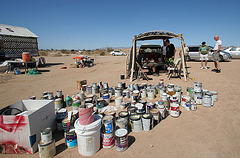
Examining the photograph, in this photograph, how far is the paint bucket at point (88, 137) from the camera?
2543 mm

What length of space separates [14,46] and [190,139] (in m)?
19.3

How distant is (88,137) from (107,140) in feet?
1.41

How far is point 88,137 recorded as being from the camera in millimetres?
2564

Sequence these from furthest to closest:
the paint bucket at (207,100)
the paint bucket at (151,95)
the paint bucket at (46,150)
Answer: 1. the paint bucket at (151,95)
2. the paint bucket at (207,100)
3. the paint bucket at (46,150)

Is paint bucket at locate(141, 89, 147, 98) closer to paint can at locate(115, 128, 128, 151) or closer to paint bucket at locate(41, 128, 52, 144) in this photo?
paint can at locate(115, 128, 128, 151)

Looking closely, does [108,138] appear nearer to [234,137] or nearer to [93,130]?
[93,130]

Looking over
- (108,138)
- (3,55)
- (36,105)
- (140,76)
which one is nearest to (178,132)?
(108,138)

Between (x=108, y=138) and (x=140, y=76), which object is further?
(x=140, y=76)

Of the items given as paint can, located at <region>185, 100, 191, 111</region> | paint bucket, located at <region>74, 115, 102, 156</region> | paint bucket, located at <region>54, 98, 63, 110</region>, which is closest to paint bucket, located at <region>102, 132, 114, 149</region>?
paint bucket, located at <region>74, 115, 102, 156</region>

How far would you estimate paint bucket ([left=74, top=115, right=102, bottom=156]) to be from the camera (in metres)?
2.54

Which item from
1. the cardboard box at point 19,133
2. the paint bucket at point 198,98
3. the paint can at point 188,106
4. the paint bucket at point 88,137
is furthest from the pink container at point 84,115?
the paint bucket at point 198,98

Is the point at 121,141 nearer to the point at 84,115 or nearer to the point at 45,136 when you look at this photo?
the point at 84,115

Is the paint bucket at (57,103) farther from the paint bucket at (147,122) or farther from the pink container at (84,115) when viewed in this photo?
the paint bucket at (147,122)

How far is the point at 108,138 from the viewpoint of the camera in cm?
279
